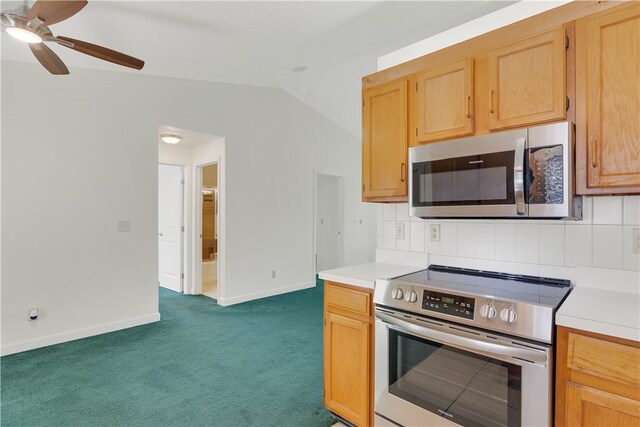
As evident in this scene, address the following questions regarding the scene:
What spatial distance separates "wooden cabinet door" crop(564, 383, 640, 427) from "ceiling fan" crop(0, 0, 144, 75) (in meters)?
2.89

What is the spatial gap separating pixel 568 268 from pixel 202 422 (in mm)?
2253

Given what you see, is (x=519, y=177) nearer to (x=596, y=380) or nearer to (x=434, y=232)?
(x=434, y=232)

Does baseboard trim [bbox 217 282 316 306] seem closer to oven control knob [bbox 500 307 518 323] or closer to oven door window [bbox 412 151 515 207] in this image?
oven door window [bbox 412 151 515 207]

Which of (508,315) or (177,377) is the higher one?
(508,315)

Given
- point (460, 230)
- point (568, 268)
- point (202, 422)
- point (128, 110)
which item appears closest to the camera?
point (568, 268)

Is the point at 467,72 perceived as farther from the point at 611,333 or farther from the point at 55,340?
the point at 55,340

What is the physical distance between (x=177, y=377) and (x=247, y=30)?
282 centimetres

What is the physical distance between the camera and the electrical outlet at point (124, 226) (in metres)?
3.59

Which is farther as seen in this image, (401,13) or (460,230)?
(401,13)

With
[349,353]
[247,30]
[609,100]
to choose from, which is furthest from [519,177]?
[247,30]

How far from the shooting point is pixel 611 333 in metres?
1.14

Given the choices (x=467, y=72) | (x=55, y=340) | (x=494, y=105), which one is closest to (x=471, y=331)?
(x=494, y=105)

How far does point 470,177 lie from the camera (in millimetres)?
1818

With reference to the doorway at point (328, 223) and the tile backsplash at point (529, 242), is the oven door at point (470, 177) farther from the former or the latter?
the doorway at point (328, 223)
